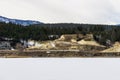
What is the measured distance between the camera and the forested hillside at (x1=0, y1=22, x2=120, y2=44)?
62931 millimetres

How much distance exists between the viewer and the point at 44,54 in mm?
57906

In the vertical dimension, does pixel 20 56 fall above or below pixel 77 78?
below

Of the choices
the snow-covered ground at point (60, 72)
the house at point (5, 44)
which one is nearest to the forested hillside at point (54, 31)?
the house at point (5, 44)

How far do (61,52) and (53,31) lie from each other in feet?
23.1

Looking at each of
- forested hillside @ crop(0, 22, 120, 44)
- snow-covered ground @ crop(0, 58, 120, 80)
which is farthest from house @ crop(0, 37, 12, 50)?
snow-covered ground @ crop(0, 58, 120, 80)

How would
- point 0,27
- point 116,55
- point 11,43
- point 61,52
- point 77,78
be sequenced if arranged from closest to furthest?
point 77,78, point 116,55, point 61,52, point 11,43, point 0,27

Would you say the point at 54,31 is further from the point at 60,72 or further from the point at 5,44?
the point at 60,72

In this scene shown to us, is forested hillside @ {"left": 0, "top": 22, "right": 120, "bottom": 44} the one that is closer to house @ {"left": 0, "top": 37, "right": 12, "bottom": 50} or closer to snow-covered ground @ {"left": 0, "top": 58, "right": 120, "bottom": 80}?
house @ {"left": 0, "top": 37, "right": 12, "bottom": 50}

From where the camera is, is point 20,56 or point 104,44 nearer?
point 20,56

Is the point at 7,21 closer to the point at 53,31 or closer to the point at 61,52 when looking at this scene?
the point at 53,31

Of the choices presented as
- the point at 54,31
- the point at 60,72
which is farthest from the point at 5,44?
the point at 60,72

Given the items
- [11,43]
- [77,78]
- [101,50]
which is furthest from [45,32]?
[77,78]

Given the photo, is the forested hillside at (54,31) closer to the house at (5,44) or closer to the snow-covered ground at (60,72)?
the house at (5,44)

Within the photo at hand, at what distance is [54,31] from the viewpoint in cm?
6569
